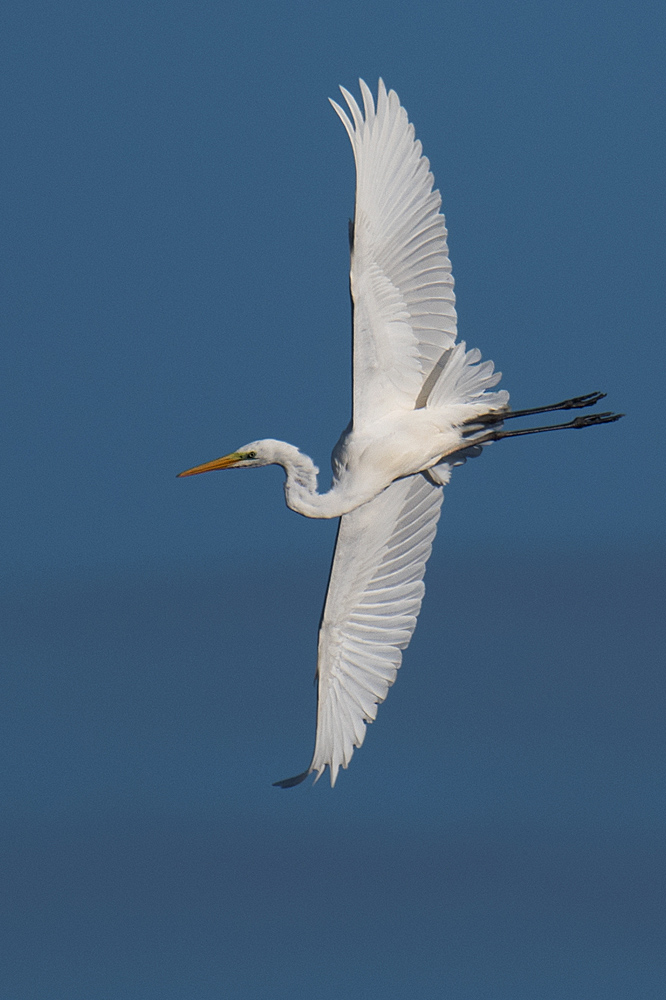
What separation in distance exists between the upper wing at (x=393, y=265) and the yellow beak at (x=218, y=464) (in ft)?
3.31

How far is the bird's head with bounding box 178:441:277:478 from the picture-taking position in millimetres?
14055

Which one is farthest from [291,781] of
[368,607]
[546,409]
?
[546,409]

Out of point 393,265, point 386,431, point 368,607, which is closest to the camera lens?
point 393,265

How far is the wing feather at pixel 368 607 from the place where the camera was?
14312mm

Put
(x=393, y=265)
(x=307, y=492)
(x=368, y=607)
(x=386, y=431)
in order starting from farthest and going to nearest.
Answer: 1. (x=368, y=607)
2. (x=307, y=492)
3. (x=386, y=431)
4. (x=393, y=265)

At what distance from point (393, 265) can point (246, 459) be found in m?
1.78

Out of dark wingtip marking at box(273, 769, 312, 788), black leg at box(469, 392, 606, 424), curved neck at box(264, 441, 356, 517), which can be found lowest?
dark wingtip marking at box(273, 769, 312, 788)

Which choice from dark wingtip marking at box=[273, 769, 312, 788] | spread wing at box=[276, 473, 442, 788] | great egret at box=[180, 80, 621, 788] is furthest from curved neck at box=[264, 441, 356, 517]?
dark wingtip marking at box=[273, 769, 312, 788]

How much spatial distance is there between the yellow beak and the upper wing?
101cm

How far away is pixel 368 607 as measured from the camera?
1456 centimetres

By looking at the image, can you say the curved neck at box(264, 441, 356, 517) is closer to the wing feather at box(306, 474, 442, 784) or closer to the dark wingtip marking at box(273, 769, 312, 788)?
the wing feather at box(306, 474, 442, 784)

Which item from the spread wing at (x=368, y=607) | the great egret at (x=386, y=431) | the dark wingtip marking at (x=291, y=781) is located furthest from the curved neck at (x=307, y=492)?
the dark wingtip marking at (x=291, y=781)

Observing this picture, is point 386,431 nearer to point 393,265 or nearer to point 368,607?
point 393,265

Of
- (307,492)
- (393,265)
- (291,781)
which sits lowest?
(291,781)
